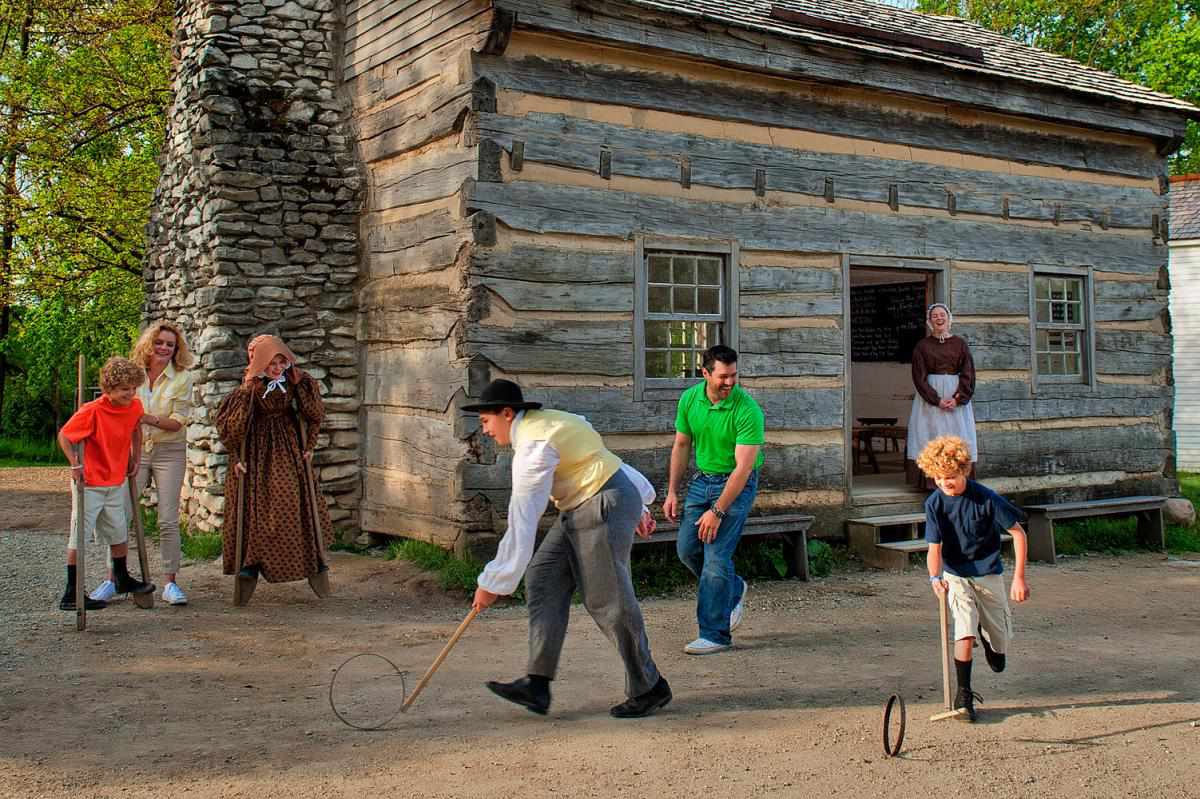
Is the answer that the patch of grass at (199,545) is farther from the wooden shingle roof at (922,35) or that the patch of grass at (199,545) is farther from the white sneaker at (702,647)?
the wooden shingle roof at (922,35)

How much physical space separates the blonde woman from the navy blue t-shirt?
5.01 meters

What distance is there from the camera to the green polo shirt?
664 centimetres

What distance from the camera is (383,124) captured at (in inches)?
398

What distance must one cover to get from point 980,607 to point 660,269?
469cm

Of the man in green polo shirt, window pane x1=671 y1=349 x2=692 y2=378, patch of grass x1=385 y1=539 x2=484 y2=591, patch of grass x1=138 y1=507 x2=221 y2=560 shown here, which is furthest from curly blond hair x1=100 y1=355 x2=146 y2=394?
window pane x1=671 y1=349 x2=692 y2=378

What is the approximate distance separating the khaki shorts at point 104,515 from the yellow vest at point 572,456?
11.2ft

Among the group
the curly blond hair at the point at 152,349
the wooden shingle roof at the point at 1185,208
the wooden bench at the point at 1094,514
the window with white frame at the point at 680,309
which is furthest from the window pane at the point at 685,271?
the wooden shingle roof at the point at 1185,208

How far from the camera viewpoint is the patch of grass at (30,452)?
21344 millimetres

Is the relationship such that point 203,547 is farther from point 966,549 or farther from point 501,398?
point 966,549

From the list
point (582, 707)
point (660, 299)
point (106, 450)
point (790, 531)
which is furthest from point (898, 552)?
point (106, 450)

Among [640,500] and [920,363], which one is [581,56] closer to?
[920,363]

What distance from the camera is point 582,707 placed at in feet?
18.7

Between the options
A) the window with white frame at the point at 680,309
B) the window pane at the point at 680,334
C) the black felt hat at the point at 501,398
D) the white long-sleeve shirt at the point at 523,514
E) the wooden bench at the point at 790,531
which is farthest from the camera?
the window pane at the point at 680,334

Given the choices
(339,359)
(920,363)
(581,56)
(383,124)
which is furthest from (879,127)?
(339,359)
